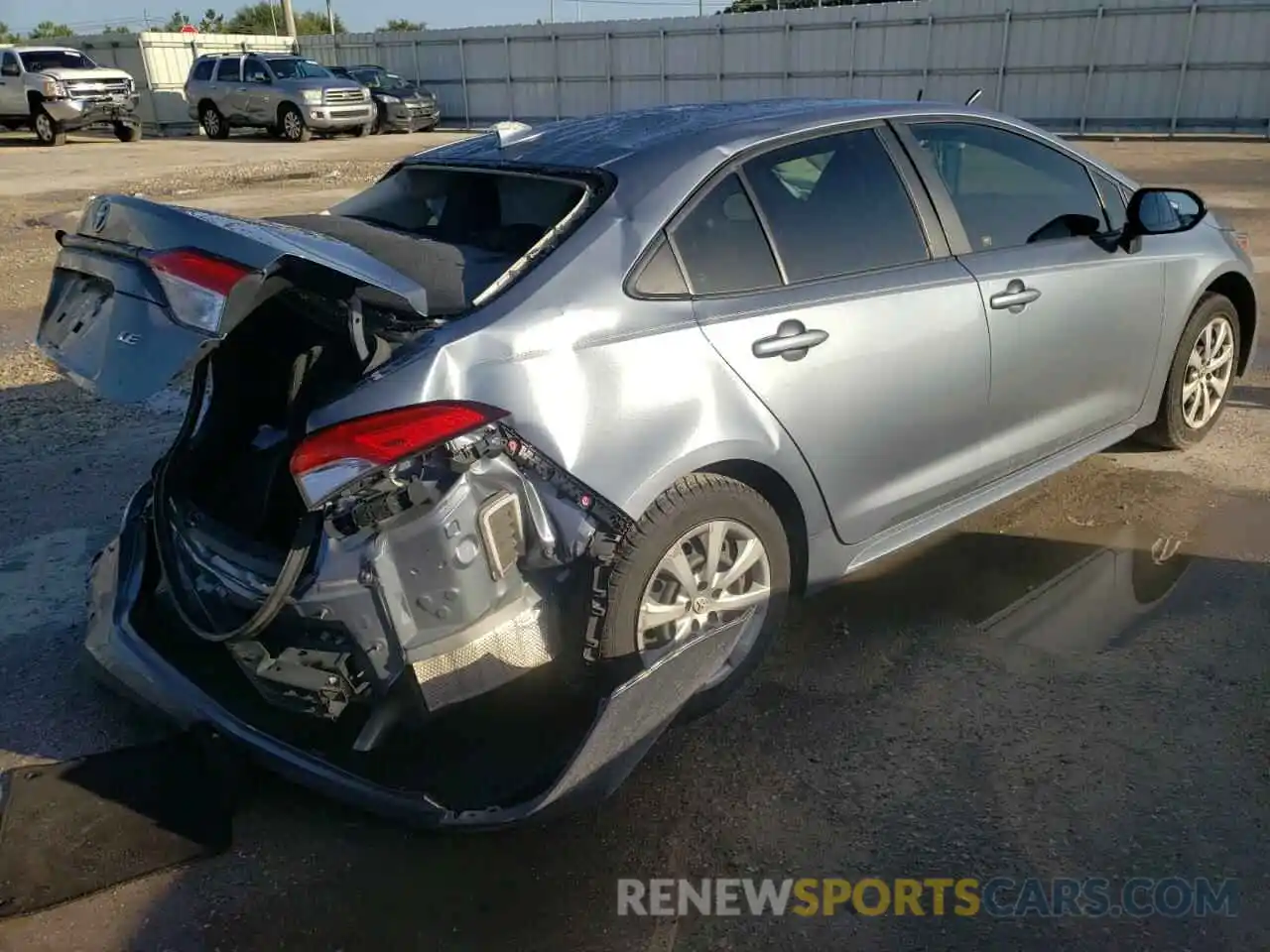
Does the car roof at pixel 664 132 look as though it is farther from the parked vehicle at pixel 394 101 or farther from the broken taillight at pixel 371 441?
the parked vehicle at pixel 394 101

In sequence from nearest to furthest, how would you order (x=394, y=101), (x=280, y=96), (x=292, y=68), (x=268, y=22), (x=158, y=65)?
(x=280, y=96) < (x=292, y=68) < (x=394, y=101) < (x=158, y=65) < (x=268, y=22)

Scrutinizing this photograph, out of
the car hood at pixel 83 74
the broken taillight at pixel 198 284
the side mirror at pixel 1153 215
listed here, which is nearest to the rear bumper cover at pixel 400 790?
the broken taillight at pixel 198 284

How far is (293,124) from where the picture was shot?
25672 mm

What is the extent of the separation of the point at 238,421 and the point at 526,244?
1.07 m

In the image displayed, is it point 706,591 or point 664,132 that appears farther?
point 664,132

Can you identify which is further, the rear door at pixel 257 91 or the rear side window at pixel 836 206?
the rear door at pixel 257 91

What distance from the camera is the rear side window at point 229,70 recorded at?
86.3ft

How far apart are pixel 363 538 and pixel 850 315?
1642 millimetres

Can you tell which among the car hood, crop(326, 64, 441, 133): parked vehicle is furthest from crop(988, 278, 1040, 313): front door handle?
the car hood

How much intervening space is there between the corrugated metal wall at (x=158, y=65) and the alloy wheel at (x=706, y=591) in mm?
32828

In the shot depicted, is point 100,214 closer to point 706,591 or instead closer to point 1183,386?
point 706,591

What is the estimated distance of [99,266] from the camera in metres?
2.67

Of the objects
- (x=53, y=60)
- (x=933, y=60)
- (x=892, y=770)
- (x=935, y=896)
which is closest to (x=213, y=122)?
(x=53, y=60)

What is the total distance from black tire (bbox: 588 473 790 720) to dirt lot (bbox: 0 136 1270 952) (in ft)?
1.28
